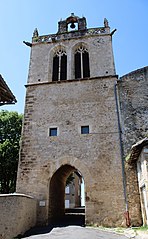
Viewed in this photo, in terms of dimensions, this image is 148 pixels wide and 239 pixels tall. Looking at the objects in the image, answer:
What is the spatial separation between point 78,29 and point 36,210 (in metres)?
12.1

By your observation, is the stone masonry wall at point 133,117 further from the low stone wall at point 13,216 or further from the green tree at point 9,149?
the green tree at point 9,149

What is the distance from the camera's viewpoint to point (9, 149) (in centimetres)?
1466

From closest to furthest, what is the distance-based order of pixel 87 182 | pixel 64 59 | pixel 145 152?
pixel 145 152 < pixel 87 182 < pixel 64 59

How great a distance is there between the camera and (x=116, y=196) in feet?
29.1

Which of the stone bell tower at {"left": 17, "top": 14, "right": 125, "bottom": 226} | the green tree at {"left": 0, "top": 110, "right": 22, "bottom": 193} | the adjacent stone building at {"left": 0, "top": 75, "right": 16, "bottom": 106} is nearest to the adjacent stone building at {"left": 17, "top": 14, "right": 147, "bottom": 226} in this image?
the stone bell tower at {"left": 17, "top": 14, "right": 125, "bottom": 226}

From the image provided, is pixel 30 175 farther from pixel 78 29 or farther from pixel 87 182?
pixel 78 29

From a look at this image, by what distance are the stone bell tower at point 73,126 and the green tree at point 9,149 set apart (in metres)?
4.22

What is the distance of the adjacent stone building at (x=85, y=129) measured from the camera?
29.8ft

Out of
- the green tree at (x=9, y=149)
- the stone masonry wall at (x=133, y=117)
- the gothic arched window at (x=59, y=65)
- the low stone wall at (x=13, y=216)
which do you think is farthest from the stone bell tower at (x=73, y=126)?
the green tree at (x=9, y=149)

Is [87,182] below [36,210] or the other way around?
the other way around

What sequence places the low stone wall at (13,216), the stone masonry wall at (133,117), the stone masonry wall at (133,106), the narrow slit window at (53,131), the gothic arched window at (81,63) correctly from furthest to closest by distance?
the gothic arched window at (81,63), the narrow slit window at (53,131), the stone masonry wall at (133,106), the stone masonry wall at (133,117), the low stone wall at (13,216)

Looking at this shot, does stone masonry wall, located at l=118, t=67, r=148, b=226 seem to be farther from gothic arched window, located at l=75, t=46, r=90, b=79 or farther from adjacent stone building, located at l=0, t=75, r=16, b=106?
adjacent stone building, located at l=0, t=75, r=16, b=106

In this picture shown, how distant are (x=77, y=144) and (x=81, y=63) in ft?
18.6


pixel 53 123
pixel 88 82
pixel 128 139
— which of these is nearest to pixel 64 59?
pixel 88 82
